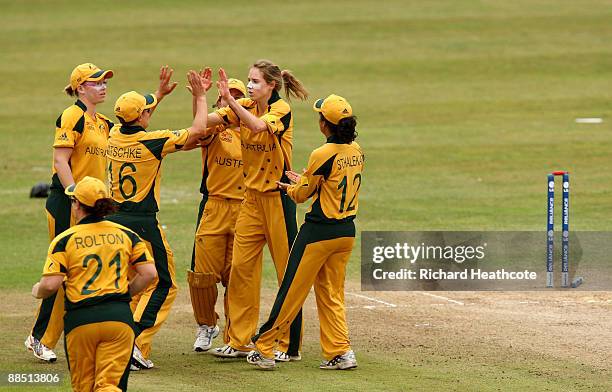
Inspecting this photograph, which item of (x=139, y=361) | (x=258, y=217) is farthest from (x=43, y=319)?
(x=258, y=217)

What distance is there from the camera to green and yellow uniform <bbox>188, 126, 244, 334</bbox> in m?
11.9

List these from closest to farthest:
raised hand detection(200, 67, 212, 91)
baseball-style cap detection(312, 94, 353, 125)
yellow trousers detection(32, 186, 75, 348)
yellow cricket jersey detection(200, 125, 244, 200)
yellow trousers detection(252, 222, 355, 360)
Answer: baseball-style cap detection(312, 94, 353, 125) < yellow trousers detection(252, 222, 355, 360) < yellow trousers detection(32, 186, 75, 348) < raised hand detection(200, 67, 212, 91) < yellow cricket jersey detection(200, 125, 244, 200)

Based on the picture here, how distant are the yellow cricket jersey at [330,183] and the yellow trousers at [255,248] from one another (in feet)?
1.71

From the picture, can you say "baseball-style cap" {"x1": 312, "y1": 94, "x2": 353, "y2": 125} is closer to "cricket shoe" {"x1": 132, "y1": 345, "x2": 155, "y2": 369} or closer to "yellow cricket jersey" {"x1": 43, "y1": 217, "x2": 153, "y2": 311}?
"cricket shoe" {"x1": 132, "y1": 345, "x2": 155, "y2": 369}

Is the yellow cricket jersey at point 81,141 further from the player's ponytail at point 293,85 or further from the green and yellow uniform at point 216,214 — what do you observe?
the player's ponytail at point 293,85

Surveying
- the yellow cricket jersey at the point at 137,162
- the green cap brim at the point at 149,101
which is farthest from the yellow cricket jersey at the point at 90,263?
the green cap brim at the point at 149,101

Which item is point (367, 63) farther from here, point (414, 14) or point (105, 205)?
point (105, 205)

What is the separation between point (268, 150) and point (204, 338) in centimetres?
185

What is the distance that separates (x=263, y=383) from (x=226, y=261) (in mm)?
1861

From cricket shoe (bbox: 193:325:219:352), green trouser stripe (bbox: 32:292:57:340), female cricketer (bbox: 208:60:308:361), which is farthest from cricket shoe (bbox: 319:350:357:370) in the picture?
green trouser stripe (bbox: 32:292:57:340)

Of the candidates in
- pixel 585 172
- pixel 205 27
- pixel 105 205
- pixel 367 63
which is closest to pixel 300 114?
pixel 367 63

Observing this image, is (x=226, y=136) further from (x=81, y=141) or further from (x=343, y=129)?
(x=343, y=129)

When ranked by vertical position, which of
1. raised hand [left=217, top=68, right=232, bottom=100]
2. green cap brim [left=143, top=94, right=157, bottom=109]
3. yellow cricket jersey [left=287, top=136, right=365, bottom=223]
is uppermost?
raised hand [left=217, top=68, right=232, bottom=100]

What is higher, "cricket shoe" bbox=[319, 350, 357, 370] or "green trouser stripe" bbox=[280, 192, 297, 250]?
"green trouser stripe" bbox=[280, 192, 297, 250]
